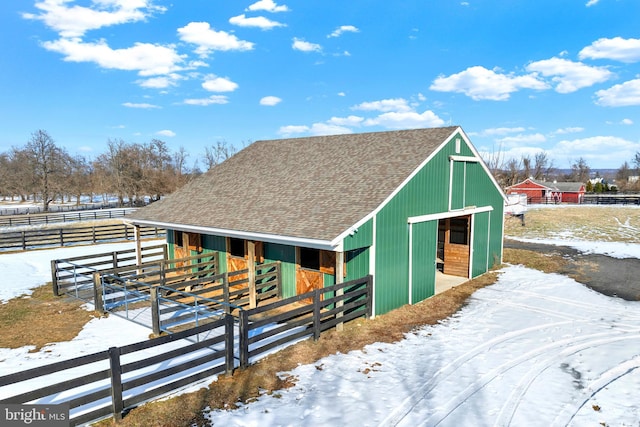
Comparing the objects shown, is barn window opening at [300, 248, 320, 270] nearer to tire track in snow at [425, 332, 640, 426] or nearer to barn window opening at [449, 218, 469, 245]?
tire track in snow at [425, 332, 640, 426]

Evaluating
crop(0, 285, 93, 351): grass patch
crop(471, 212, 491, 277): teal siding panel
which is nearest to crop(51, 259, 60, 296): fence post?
crop(0, 285, 93, 351): grass patch

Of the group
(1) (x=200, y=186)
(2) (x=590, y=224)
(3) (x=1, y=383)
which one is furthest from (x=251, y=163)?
(2) (x=590, y=224)

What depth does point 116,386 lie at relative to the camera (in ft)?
19.2

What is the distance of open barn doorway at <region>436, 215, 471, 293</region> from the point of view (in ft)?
49.9

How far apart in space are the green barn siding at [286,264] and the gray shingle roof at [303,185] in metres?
1.26

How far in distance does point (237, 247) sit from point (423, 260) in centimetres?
648

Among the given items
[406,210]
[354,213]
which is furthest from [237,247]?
[406,210]

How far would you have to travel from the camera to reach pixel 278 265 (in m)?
12.5

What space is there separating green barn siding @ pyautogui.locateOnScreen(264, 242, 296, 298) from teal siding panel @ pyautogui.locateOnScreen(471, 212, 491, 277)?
293 inches

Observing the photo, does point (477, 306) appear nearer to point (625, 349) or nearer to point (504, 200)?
point (625, 349)

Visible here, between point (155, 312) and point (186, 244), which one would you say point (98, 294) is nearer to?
point (155, 312)

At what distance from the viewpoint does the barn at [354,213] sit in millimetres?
10727

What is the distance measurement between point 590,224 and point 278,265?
3064 centimetres

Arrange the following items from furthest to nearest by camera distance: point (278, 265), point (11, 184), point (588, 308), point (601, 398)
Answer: point (11, 184), point (278, 265), point (588, 308), point (601, 398)
